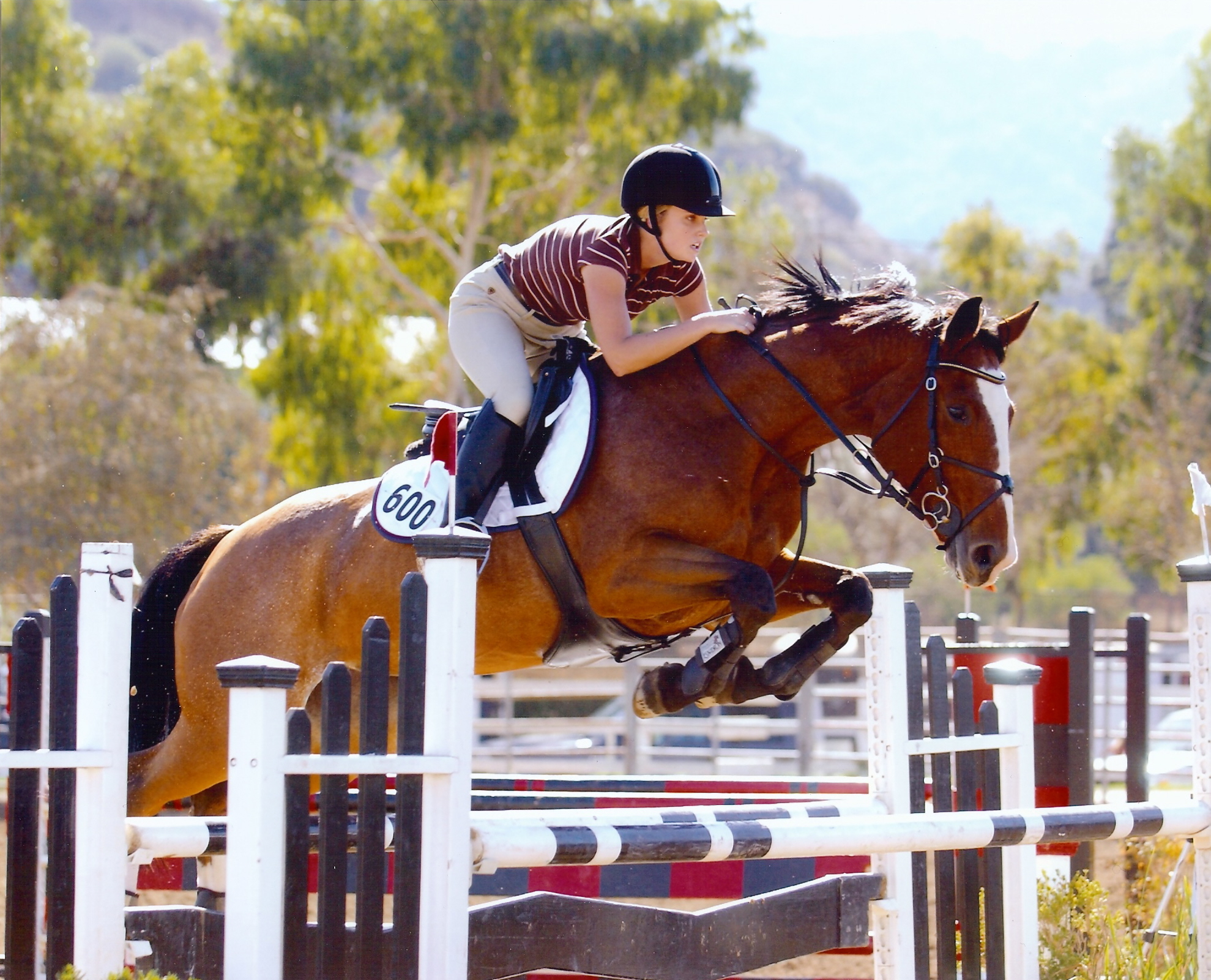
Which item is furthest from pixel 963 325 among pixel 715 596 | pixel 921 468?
pixel 715 596

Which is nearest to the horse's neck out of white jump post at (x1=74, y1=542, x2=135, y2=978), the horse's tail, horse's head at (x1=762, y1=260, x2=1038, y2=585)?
horse's head at (x1=762, y1=260, x2=1038, y2=585)

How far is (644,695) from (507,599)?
457 mm

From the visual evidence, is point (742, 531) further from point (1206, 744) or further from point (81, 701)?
point (81, 701)

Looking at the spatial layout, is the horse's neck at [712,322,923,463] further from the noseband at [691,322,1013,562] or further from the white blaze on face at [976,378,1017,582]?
the white blaze on face at [976,378,1017,582]

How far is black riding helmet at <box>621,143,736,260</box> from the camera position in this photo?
136 inches

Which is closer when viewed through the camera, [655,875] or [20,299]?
[655,875]

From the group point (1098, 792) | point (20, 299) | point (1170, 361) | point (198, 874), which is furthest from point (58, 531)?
point (1170, 361)

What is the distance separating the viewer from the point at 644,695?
3.68m

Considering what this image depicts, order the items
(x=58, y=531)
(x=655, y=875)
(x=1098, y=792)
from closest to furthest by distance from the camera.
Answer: (x=655, y=875) → (x=1098, y=792) → (x=58, y=531)

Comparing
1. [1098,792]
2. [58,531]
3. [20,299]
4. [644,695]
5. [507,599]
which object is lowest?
[1098,792]

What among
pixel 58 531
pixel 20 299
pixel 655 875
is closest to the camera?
pixel 655 875

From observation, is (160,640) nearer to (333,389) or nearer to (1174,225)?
(333,389)

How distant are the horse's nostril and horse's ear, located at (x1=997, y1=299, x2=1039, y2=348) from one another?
0.51 meters

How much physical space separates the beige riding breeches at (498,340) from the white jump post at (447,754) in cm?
128
